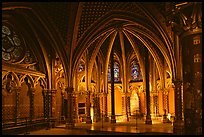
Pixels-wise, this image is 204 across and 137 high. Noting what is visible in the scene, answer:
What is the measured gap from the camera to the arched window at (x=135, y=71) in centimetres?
2606

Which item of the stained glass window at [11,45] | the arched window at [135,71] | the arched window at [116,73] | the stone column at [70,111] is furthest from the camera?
the arched window at [116,73]

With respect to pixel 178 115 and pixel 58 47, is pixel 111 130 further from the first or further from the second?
pixel 58 47

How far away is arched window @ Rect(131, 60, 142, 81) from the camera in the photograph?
26.1m

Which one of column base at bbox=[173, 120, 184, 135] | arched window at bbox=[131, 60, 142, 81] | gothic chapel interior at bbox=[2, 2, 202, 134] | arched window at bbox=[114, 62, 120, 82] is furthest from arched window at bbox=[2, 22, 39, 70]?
arched window at bbox=[131, 60, 142, 81]

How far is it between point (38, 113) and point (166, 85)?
11.2m

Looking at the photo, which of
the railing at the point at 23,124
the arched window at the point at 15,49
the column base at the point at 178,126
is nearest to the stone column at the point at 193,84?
the column base at the point at 178,126

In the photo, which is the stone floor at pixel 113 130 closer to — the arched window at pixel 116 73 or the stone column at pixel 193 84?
the stone column at pixel 193 84

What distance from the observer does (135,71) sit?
26.2 meters

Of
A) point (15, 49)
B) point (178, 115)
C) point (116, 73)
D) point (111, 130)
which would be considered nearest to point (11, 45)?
point (15, 49)

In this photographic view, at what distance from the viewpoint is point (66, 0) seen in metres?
14.4

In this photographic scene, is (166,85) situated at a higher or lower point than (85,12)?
lower

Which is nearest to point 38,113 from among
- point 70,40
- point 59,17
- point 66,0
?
point 70,40

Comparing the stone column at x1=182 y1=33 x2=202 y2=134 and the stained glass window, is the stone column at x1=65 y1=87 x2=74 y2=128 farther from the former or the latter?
the stone column at x1=182 y1=33 x2=202 y2=134

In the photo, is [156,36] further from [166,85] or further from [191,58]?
[191,58]
